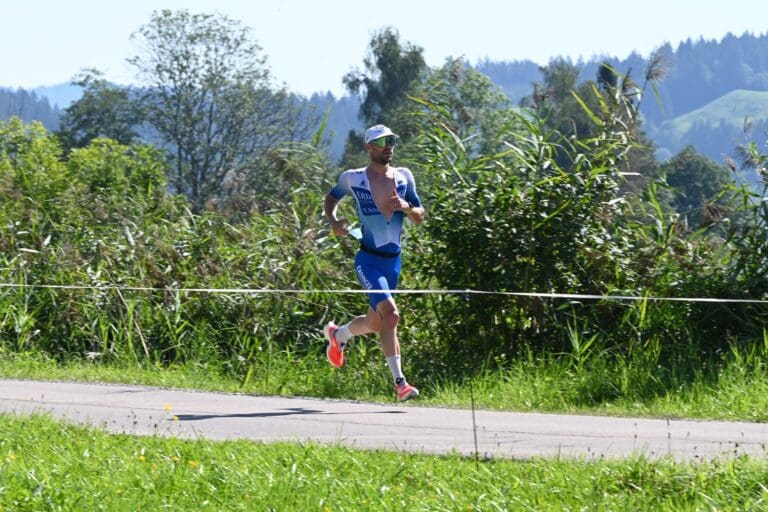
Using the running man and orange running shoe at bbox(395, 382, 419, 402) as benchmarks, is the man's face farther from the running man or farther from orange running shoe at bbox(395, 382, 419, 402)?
orange running shoe at bbox(395, 382, 419, 402)

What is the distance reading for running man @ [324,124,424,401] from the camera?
30.5ft

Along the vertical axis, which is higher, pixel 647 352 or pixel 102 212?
pixel 102 212

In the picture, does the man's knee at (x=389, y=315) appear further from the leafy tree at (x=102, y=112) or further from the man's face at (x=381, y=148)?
the leafy tree at (x=102, y=112)

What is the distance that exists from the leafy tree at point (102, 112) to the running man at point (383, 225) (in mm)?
78420

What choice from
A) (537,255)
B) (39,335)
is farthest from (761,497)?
(39,335)

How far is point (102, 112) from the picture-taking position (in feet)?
288

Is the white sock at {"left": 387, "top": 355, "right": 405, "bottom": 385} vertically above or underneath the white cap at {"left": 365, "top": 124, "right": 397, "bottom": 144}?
underneath

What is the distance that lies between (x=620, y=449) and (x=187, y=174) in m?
75.4

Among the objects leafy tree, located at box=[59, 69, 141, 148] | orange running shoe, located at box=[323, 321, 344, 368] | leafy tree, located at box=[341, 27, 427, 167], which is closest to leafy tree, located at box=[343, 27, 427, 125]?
leafy tree, located at box=[341, 27, 427, 167]

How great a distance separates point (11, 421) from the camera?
806 centimetres

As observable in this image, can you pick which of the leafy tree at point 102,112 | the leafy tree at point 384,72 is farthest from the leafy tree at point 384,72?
the leafy tree at point 102,112

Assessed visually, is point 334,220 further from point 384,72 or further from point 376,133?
point 384,72

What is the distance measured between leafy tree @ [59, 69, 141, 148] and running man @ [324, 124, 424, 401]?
78.4m

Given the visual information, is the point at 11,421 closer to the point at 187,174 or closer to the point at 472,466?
the point at 472,466
